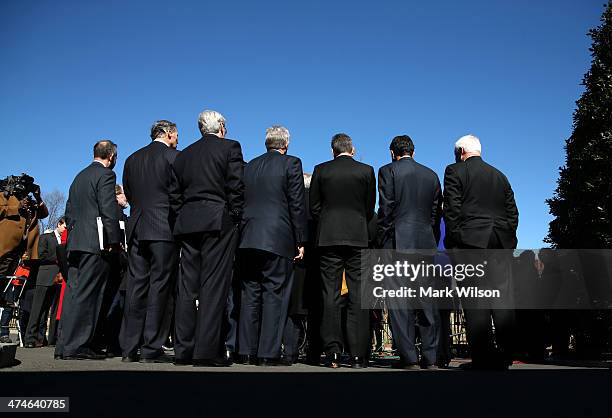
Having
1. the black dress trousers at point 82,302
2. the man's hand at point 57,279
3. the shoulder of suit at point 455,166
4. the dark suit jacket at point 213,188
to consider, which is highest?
the shoulder of suit at point 455,166

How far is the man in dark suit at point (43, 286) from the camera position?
1030 cm

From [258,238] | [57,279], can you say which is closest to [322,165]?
[258,238]

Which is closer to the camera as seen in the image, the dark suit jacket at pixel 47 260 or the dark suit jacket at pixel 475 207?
the dark suit jacket at pixel 475 207

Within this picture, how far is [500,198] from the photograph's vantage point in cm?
617

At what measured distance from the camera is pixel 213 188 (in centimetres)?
573

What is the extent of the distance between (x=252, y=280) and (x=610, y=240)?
11.6m

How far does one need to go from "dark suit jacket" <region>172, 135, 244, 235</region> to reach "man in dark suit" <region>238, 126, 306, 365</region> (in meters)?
0.42

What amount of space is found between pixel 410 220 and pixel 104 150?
3698 mm

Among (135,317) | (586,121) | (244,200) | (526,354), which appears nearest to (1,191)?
(135,317)

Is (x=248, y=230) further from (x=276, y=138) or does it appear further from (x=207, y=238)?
(x=276, y=138)

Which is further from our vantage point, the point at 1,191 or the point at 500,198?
the point at 1,191

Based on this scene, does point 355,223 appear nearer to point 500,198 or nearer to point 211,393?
point 500,198

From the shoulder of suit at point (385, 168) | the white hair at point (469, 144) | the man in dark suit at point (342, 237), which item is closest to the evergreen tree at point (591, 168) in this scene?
the white hair at point (469, 144)

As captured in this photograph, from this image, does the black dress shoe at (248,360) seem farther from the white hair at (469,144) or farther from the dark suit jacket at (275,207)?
the white hair at (469,144)
